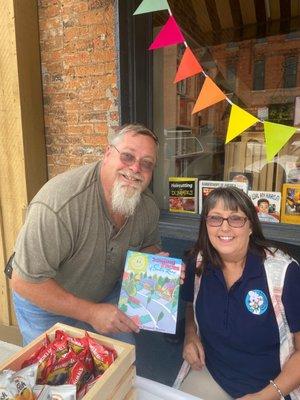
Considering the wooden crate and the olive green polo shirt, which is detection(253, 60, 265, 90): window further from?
the wooden crate

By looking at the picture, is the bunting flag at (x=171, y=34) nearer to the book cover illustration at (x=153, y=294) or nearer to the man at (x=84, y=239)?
the man at (x=84, y=239)

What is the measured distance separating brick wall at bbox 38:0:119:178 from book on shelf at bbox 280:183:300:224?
4.54 feet

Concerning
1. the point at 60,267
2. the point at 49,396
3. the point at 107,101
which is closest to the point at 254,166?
the point at 107,101

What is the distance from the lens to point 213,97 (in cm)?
212

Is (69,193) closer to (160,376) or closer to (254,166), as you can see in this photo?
(254,166)

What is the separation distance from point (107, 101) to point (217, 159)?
105cm

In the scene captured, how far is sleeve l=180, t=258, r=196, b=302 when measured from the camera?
5.83 feet

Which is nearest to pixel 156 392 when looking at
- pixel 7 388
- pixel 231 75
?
pixel 7 388

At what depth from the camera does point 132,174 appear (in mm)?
1748

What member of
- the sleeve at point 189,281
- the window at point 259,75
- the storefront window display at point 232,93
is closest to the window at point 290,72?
the storefront window display at point 232,93

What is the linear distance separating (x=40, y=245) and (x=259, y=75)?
8.25ft

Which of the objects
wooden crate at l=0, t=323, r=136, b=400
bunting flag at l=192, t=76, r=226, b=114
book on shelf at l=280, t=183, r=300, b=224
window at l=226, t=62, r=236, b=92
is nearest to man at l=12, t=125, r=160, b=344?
wooden crate at l=0, t=323, r=136, b=400

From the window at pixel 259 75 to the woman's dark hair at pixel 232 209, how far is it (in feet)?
5.68

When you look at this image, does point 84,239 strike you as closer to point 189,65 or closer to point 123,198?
point 123,198
